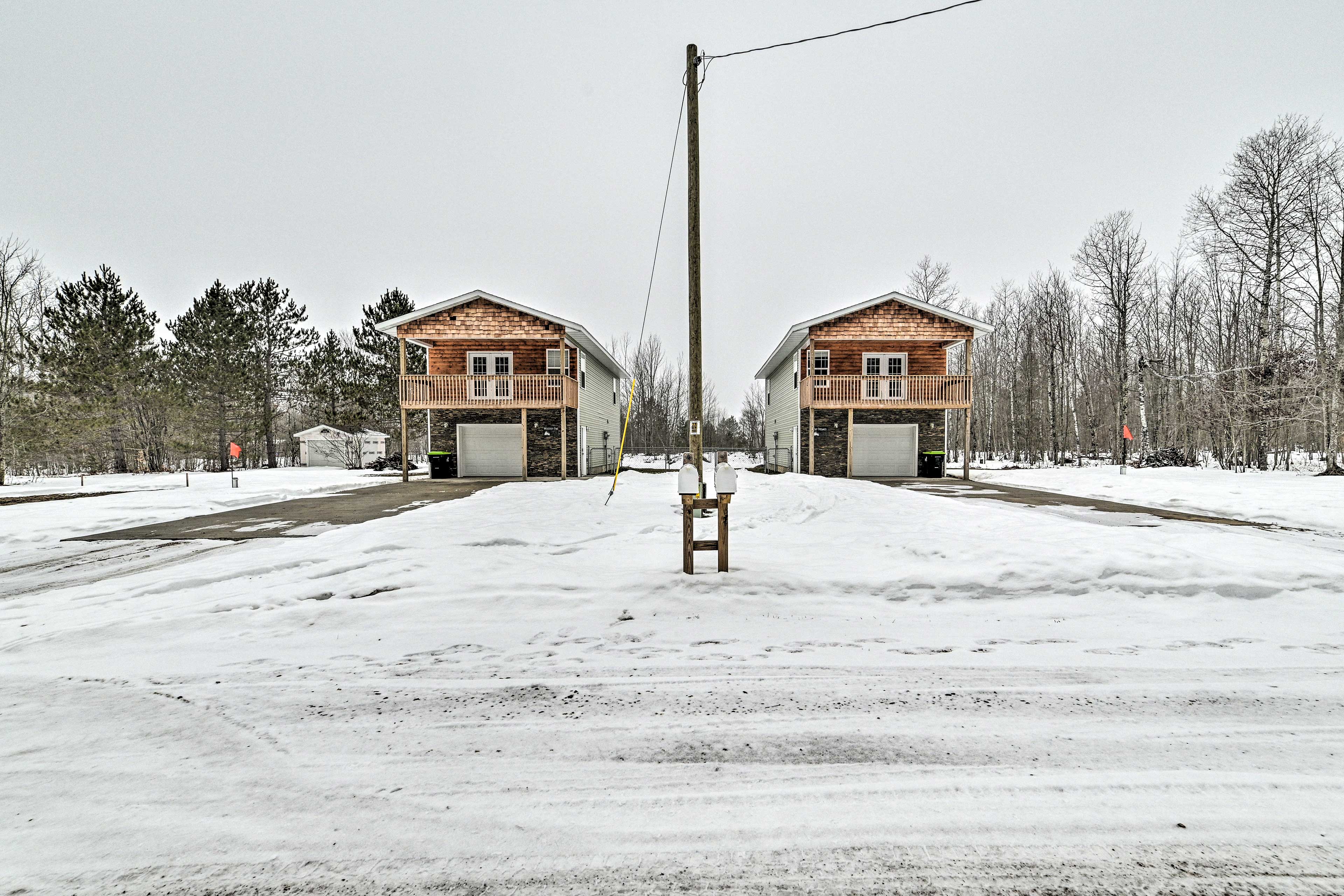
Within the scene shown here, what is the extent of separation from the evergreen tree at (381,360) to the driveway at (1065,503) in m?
22.5

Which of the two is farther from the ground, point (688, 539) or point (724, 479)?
point (724, 479)

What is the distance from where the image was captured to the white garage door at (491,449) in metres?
18.8

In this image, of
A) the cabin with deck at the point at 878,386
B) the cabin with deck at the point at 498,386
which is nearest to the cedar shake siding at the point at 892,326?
the cabin with deck at the point at 878,386

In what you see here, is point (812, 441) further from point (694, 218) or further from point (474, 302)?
point (694, 218)

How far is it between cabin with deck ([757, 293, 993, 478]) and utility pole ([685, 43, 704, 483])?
13642mm

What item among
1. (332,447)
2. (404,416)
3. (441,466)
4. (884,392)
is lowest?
(441,466)

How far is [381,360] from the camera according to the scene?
87.0ft

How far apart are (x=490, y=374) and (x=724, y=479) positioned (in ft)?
51.0

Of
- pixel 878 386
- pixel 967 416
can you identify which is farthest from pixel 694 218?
pixel 967 416

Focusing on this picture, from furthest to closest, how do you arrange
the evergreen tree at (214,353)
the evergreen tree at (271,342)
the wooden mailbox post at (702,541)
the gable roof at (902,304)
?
1. the evergreen tree at (271,342)
2. the evergreen tree at (214,353)
3. the gable roof at (902,304)
4. the wooden mailbox post at (702,541)

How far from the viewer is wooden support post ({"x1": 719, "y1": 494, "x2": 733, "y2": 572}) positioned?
4832mm

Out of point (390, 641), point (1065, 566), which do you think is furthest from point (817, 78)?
point (390, 641)

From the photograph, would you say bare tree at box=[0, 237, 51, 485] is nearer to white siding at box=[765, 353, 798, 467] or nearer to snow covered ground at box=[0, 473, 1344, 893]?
snow covered ground at box=[0, 473, 1344, 893]

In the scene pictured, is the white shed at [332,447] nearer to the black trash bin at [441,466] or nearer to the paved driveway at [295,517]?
the black trash bin at [441,466]
